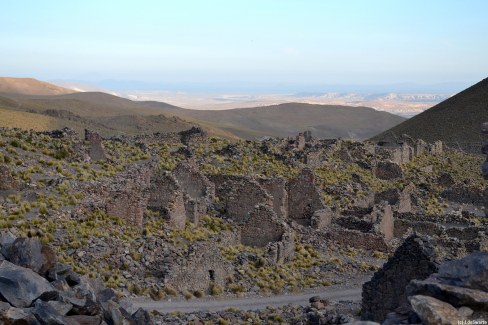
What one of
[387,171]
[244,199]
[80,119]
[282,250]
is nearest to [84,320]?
[282,250]

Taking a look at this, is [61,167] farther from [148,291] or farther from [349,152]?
[349,152]

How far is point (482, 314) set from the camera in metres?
9.02

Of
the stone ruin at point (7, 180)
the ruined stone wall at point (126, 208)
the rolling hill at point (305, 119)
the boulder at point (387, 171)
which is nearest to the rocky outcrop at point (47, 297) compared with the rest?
the ruined stone wall at point (126, 208)

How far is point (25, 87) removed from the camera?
613 ft

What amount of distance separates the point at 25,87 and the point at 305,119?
74.9 metres

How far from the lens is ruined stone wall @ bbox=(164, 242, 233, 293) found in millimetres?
19984

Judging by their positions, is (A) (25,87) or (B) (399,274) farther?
(A) (25,87)

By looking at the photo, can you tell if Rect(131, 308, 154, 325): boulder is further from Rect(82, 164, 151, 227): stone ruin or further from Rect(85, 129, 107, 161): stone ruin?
Rect(85, 129, 107, 161): stone ruin

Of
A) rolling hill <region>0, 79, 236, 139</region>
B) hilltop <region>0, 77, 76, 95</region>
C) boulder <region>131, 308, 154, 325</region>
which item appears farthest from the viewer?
hilltop <region>0, 77, 76, 95</region>

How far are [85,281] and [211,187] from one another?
52.5ft

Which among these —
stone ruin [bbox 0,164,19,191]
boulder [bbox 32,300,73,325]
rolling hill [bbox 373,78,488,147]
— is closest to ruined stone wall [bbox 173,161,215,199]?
stone ruin [bbox 0,164,19,191]

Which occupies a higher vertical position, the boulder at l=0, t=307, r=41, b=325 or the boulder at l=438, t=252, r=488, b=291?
the boulder at l=438, t=252, r=488, b=291

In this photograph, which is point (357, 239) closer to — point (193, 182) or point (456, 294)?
point (193, 182)

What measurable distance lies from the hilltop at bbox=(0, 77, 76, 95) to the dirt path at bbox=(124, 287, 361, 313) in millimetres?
162077
